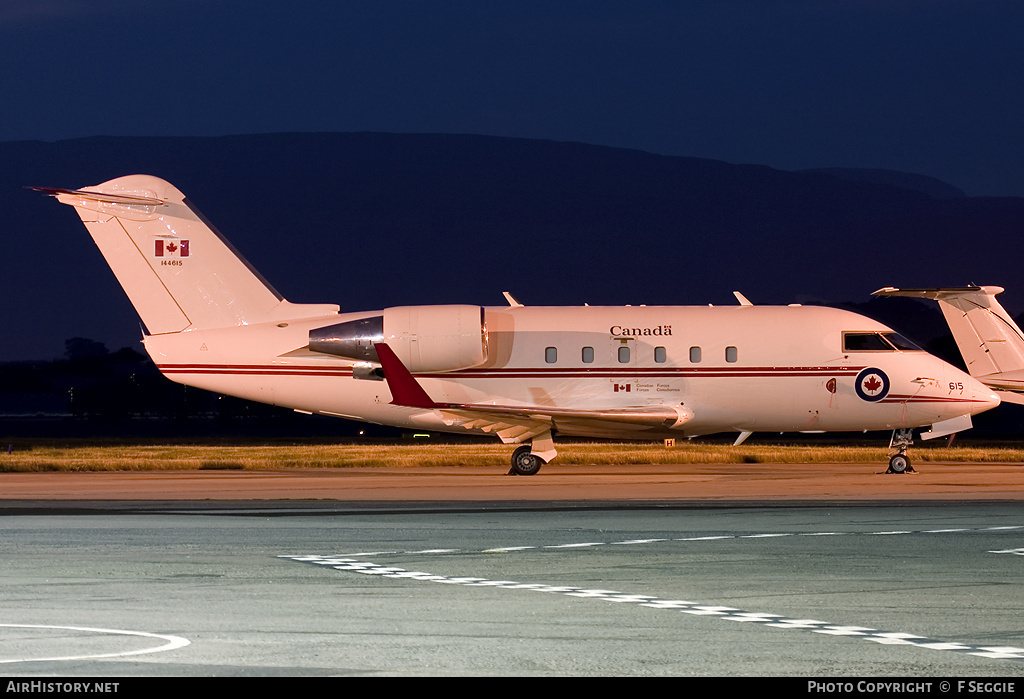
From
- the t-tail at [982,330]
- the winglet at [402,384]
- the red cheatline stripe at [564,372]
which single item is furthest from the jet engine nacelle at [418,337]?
the t-tail at [982,330]

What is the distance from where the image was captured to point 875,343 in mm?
32938

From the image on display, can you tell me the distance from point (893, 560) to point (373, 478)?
18.7 meters

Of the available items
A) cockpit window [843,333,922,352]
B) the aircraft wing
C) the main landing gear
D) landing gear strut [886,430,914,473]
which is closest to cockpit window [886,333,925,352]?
cockpit window [843,333,922,352]

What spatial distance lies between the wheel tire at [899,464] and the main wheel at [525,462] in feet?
27.5

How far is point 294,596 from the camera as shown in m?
11.7

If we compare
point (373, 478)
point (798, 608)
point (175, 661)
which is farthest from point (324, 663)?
point (373, 478)

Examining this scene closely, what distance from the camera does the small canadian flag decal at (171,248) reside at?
3288 cm

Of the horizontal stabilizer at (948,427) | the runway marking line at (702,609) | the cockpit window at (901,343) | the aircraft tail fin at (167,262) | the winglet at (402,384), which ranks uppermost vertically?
the aircraft tail fin at (167,262)

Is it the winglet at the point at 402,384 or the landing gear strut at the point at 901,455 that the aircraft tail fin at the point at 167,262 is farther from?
the landing gear strut at the point at 901,455

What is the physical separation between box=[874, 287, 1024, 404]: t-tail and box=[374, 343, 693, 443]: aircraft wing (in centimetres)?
1075

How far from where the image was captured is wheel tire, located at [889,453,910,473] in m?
32.0

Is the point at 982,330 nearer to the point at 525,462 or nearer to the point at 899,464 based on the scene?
the point at 899,464

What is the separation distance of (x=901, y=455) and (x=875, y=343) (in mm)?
2784

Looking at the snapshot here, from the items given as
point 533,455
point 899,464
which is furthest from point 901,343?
point 533,455
